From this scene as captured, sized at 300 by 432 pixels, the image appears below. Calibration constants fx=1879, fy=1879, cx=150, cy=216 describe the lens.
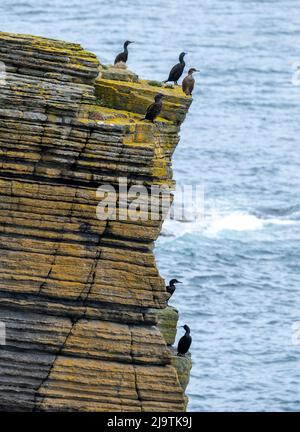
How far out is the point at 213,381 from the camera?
184 ft

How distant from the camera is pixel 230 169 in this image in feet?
280

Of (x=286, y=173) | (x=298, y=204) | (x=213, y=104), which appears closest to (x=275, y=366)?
(x=298, y=204)

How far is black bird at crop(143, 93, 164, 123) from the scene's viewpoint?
36.3 m

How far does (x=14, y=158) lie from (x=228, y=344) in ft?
83.7

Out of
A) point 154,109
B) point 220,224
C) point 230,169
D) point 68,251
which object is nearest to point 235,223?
point 220,224

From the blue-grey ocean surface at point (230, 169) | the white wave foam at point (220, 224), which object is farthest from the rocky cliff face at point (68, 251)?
the white wave foam at point (220, 224)

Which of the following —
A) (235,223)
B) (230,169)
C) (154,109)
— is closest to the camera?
(154,109)

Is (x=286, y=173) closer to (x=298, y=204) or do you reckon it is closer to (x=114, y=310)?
(x=298, y=204)

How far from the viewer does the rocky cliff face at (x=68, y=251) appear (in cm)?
3500

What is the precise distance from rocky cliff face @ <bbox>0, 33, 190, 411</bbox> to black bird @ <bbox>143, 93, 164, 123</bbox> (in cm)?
90

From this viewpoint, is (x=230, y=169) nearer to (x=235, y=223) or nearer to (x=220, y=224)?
(x=235, y=223)

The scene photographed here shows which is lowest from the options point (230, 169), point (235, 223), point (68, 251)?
point (68, 251)

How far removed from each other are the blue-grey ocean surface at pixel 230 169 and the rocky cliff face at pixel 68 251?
57.2 ft

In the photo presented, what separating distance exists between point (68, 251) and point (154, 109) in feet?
11.1
